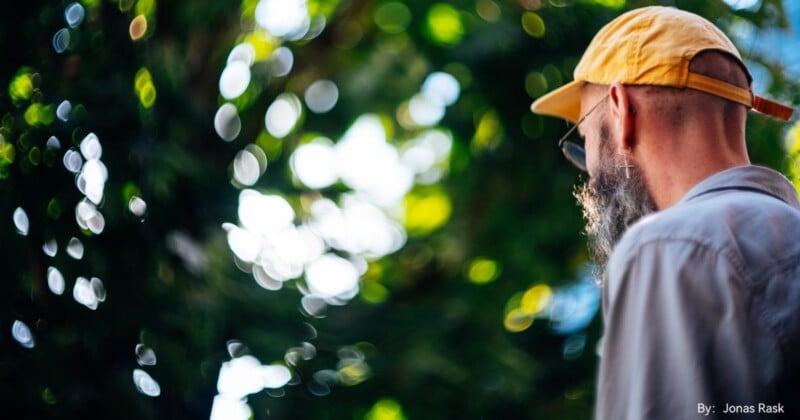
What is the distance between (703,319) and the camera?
1184 mm

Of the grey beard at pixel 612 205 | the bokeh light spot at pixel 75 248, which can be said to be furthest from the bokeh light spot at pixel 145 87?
the grey beard at pixel 612 205

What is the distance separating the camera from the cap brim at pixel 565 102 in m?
1.82

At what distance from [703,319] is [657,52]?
52cm

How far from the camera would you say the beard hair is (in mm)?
1606

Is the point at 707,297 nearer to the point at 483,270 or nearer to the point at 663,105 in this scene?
the point at 663,105

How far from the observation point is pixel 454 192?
507 centimetres

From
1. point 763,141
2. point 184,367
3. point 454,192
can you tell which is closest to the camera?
point 184,367

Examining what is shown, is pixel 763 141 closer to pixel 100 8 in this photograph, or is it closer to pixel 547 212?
pixel 547 212

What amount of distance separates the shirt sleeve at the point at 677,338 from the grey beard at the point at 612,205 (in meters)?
0.38

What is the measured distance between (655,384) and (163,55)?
3.06m

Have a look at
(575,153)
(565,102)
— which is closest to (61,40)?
(575,153)

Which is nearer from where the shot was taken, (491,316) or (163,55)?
(163,55)

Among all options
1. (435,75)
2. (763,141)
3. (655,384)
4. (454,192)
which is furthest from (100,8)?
(655,384)

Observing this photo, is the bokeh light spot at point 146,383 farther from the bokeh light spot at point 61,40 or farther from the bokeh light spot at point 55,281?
the bokeh light spot at point 61,40
